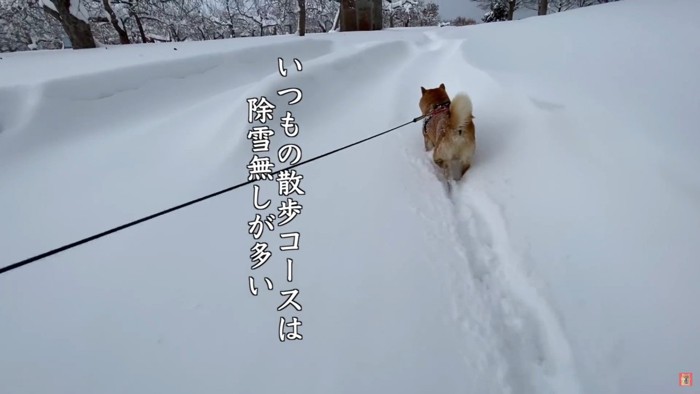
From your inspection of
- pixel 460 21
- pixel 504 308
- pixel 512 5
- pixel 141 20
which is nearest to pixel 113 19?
pixel 141 20

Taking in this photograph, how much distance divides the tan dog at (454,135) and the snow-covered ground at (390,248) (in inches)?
6.8

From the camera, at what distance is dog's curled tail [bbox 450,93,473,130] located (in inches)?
82.0

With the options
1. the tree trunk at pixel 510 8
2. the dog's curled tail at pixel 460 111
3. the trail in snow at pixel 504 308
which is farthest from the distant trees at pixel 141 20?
the tree trunk at pixel 510 8

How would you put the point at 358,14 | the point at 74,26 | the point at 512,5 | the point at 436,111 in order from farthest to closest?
the point at 512,5 < the point at 358,14 < the point at 74,26 < the point at 436,111

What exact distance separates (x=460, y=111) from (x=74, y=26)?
893 cm

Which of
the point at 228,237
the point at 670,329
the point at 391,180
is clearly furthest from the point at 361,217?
the point at 670,329

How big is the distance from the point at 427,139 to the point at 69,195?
10.1 ft

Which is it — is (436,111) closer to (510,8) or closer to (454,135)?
(454,135)

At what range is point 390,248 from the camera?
1854mm

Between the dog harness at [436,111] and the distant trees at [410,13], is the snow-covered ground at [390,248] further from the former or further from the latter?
the distant trees at [410,13]

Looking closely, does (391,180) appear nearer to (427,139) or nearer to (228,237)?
(427,139)

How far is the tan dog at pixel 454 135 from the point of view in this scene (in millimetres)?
2143

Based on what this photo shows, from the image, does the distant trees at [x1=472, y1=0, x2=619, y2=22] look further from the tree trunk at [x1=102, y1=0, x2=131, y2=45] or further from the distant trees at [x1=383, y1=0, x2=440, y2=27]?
the tree trunk at [x1=102, y1=0, x2=131, y2=45]

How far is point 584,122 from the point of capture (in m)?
2.15
